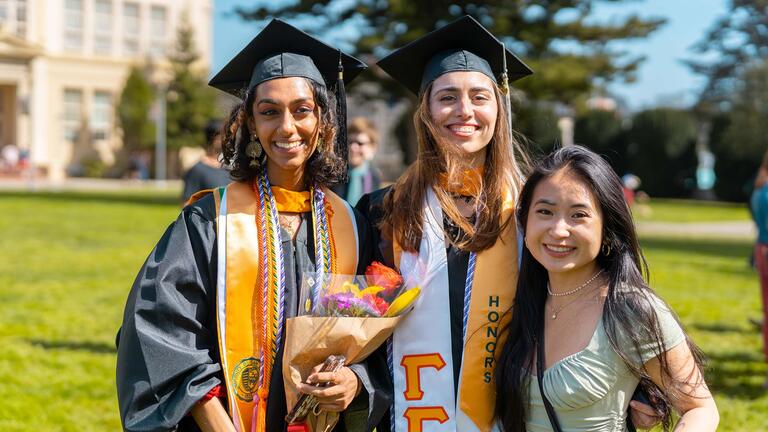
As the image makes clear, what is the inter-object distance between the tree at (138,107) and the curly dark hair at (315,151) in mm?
38983

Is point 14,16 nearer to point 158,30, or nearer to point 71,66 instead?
point 71,66

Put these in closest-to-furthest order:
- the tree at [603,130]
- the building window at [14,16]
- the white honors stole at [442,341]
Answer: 1. the white honors stole at [442,341]
2. the tree at [603,130]
3. the building window at [14,16]

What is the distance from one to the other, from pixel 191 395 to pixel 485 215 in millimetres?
1030

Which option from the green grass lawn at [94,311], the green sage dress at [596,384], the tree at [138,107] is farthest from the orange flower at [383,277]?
the tree at [138,107]

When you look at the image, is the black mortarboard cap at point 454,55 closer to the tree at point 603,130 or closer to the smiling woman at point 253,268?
the smiling woman at point 253,268

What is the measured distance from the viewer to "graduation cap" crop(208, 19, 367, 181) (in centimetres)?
257

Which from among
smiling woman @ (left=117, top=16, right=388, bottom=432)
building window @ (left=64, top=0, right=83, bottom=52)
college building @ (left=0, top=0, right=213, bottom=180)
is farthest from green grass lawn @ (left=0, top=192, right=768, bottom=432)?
building window @ (left=64, top=0, right=83, bottom=52)

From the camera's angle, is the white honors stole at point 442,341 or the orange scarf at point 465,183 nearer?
the white honors stole at point 442,341

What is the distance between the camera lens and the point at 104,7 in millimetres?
41969

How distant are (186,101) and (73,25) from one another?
705 cm

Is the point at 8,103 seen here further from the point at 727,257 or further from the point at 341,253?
the point at 341,253

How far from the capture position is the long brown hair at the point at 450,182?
254cm

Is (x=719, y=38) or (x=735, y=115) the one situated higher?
(x=719, y=38)

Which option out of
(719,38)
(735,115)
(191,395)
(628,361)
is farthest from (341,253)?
(719,38)
